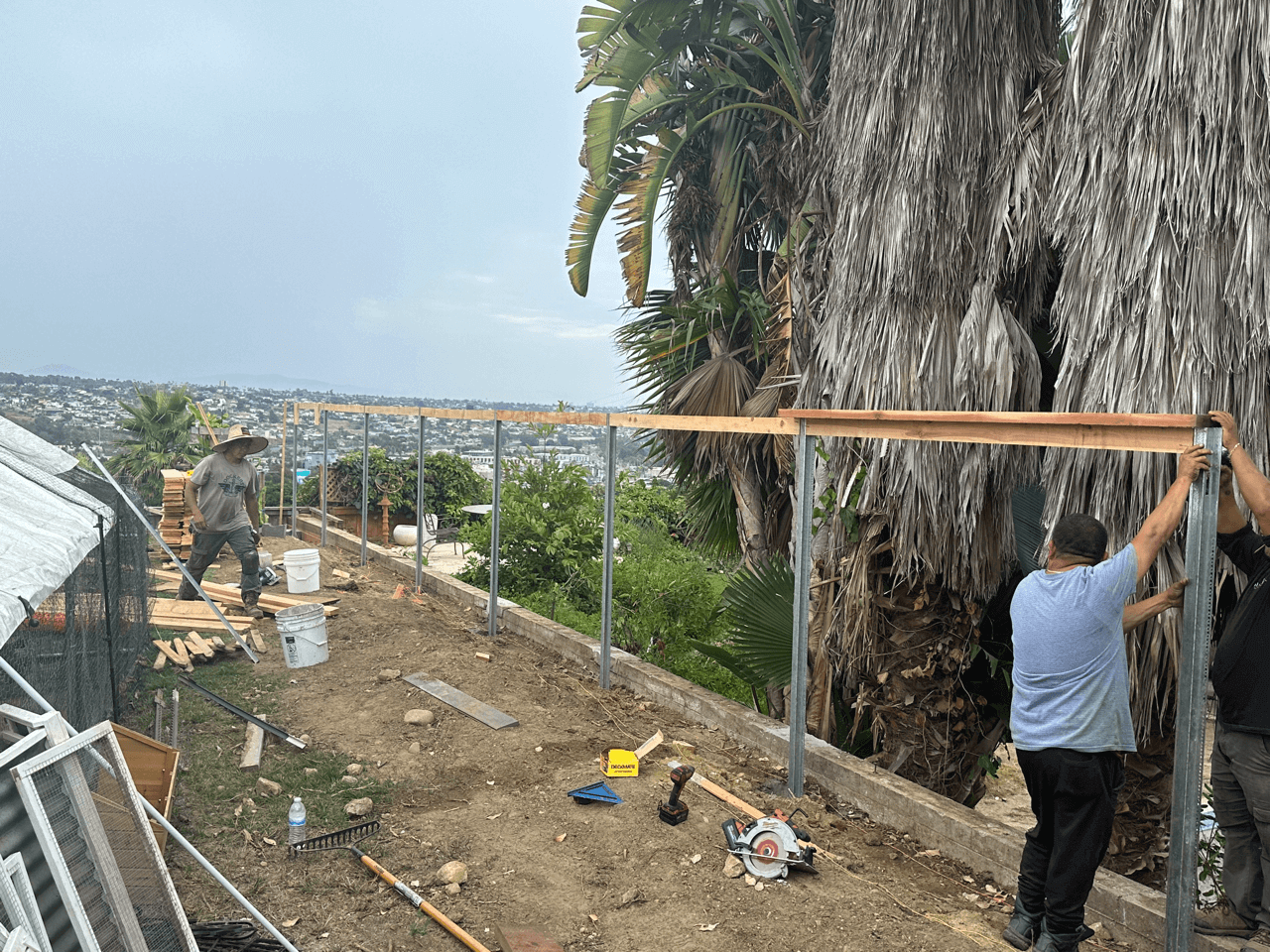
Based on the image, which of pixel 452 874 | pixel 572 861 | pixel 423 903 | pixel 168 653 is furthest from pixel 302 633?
pixel 423 903

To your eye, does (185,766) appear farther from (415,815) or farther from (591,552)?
(591,552)

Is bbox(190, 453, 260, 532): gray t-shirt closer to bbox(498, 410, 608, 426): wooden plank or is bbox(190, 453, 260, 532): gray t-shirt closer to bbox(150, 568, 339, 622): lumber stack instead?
bbox(150, 568, 339, 622): lumber stack

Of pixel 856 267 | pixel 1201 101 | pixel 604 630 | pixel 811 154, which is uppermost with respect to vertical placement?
pixel 811 154

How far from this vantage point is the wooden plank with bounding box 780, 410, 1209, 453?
3424 mm

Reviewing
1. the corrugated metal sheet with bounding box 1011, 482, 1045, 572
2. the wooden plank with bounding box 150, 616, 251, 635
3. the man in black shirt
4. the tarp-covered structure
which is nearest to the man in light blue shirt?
the man in black shirt

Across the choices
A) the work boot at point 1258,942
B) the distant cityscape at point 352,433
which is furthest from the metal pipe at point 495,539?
the work boot at point 1258,942

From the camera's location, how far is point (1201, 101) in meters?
4.03

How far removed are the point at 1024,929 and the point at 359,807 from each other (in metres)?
3.42

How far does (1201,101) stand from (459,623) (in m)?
7.73

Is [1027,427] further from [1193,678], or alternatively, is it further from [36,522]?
[36,522]

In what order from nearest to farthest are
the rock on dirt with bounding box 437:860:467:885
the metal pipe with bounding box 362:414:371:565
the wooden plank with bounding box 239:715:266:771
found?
the rock on dirt with bounding box 437:860:467:885 → the wooden plank with bounding box 239:715:266:771 → the metal pipe with bounding box 362:414:371:565

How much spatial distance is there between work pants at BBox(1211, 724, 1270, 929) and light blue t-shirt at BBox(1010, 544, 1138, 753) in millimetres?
471

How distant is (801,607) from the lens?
5.21 meters

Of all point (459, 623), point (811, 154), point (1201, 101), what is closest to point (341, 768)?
point (459, 623)
